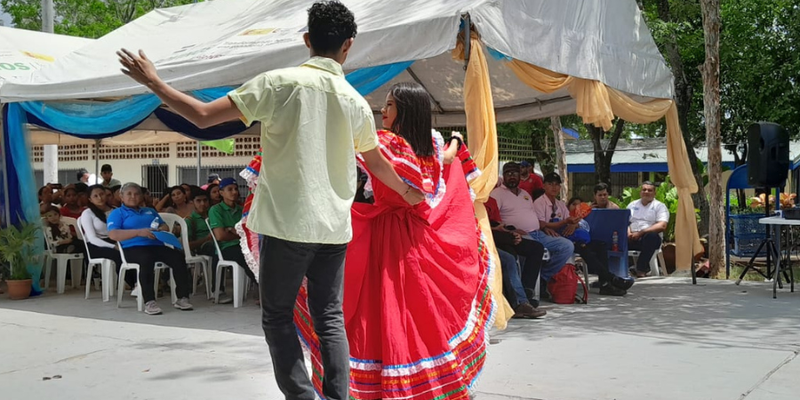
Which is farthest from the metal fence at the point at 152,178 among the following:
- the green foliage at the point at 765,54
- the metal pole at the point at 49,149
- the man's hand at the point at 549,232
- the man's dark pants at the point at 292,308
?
the man's dark pants at the point at 292,308

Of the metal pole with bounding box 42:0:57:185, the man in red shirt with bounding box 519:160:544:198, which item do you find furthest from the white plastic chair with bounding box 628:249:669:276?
the metal pole with bounding box 42:0:57:185

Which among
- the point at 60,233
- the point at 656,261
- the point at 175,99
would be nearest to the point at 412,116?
the point at 175,99

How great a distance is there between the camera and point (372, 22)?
716cm

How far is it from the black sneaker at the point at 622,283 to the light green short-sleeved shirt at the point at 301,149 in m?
5.94

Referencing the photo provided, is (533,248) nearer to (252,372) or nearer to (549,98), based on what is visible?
(252,372)

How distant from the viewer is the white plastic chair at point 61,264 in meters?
9.09

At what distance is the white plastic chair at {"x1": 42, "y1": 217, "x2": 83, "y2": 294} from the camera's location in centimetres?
909

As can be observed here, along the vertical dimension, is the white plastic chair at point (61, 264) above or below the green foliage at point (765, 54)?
below

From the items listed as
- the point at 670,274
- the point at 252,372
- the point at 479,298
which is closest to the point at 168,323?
the point at 252,372

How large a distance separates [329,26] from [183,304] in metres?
5.14

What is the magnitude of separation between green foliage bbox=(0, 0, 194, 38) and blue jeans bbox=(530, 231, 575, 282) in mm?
18033

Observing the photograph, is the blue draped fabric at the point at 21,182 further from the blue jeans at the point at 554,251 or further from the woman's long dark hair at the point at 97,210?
the blue jeans at the point at 554,251

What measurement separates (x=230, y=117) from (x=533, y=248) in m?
5.07

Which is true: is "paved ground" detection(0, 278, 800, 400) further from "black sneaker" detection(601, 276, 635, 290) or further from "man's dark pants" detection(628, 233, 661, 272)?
"man's dark pants" detection(628, 233, 661, 272)
